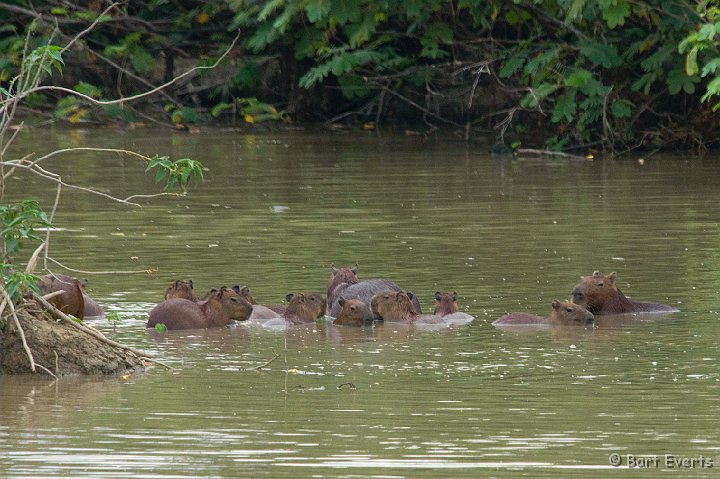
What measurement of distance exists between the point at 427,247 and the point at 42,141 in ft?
34.1

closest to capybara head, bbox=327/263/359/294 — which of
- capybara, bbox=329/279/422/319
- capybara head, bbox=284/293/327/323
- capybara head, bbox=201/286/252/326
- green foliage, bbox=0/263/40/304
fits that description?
capybara, bbox=329/279/422/319

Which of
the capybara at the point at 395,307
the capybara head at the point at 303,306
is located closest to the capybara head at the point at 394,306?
the capybara at the point at 395,307

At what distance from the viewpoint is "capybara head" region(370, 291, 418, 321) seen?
1045 cm

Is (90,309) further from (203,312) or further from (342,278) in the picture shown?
(342,278)

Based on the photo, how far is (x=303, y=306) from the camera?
10.5 m

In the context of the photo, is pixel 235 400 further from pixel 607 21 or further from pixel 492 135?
pixel 492 135

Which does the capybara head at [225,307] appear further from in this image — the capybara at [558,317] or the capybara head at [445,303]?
the capybara at [558,317]

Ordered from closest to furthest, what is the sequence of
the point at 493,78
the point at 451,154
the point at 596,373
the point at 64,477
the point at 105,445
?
1. the point at 64,477
2. the point at 105,445
3. the point at 596,373
4. the point at 451,154
5. the point at 493,78

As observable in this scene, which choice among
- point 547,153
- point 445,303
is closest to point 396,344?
point 445,303

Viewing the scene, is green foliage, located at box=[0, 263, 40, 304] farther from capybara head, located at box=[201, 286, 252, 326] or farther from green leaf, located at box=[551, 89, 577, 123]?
green leaf, located at box=[551, 89, 577, 123]

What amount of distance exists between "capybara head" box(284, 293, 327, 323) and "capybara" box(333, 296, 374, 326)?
0.18m

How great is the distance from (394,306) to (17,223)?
9.36 feet

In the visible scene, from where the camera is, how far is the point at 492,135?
80.2 feet

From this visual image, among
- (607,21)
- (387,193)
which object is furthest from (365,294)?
(607,21)
